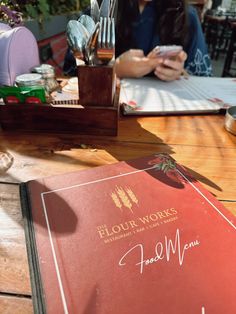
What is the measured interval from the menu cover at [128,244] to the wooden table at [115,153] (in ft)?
0.08

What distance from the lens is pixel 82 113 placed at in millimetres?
564

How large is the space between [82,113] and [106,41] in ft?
0.50

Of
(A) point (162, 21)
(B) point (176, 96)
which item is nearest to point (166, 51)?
Result: (B) point (176, 96)

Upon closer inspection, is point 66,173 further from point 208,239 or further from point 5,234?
point 208,239

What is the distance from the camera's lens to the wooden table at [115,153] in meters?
0.35

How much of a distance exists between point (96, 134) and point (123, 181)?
7.7 inches

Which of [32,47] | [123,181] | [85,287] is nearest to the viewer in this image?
[85,287]

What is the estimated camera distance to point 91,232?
0.33 meters

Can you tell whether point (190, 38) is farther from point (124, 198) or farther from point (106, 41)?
point (124, 198)

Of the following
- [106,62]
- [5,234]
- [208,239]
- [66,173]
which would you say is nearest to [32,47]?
[106,62]

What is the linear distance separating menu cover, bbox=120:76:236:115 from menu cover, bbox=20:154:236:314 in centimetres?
29

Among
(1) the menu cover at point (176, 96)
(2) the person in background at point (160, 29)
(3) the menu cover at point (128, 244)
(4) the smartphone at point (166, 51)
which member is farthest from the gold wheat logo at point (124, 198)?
(2) the person in background at point (160, 29)

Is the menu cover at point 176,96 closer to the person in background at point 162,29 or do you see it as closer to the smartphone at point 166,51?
the smartphone at point 166,51

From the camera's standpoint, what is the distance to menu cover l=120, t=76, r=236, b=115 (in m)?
0.69
